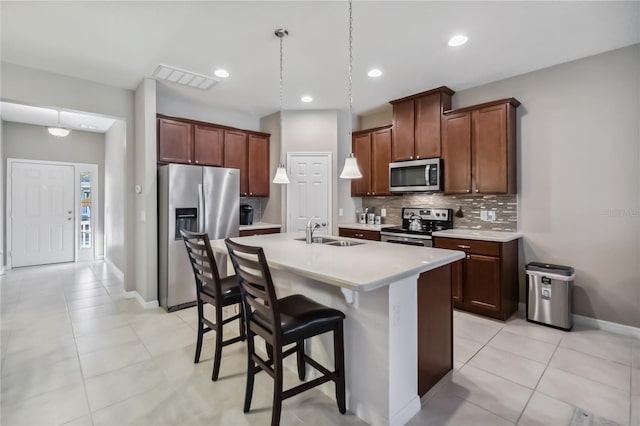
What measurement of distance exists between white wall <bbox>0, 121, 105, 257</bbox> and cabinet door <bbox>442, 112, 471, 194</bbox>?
6.91m

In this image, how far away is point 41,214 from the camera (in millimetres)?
6004

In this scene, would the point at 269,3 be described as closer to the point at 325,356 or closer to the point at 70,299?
the point at 325,356

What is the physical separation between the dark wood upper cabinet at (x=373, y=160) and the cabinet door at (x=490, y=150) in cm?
128

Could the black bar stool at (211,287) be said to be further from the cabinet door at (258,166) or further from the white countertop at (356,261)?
the cabinet door at (258,166)

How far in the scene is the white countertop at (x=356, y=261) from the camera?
4.76 ft

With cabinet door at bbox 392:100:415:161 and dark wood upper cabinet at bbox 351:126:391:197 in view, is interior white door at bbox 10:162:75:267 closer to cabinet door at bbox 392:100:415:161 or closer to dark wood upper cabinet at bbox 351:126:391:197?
dark wood upper cabinet at bbox 351:126:391:197

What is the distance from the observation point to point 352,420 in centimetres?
178

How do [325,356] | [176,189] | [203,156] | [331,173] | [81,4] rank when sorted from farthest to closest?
[331,173] → [203,156] → [176,189] → [81,4] → [325,356]

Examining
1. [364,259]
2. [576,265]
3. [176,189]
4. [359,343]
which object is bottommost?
[359,343]

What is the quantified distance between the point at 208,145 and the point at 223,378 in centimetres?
330

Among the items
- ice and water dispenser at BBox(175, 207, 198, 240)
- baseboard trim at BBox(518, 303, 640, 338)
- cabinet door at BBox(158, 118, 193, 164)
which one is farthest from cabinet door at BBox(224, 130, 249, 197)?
baseboard trim at BBox(518, 303, 640, 338)

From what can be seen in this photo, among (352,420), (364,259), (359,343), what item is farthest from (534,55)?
(352,420)

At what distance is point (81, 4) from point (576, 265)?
509cm

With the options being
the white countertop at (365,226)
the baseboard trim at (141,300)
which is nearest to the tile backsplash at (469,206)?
the white countertop at (365,226)
